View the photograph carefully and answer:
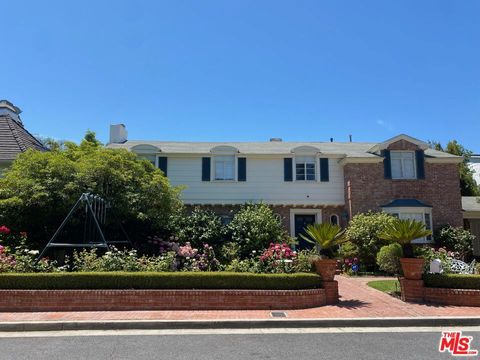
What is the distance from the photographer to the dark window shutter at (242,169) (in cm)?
2055

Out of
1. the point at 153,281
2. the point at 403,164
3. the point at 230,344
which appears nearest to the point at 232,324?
the point at 230,344

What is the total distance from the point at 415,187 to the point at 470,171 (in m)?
14.3

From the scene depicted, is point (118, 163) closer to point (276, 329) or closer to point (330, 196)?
point (276, 329)

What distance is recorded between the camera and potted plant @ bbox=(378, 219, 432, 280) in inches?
399

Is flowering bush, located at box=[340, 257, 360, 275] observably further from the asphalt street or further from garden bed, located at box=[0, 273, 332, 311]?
the asphalt street

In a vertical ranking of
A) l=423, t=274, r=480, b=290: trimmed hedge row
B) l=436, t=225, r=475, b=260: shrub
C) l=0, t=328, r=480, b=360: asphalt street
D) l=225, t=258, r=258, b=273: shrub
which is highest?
l=436, t=225, r=475, b=260: shrub

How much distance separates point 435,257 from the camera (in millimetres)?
11141

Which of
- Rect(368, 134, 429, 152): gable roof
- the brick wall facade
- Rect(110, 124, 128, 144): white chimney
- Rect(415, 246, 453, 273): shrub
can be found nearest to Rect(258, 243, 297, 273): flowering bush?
Rect(415, 246, 453, 273): shrub

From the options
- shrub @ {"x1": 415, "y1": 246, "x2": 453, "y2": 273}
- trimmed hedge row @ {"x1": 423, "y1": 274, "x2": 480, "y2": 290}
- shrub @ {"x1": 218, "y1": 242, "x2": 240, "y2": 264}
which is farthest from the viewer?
shrub @ {"x1": 218, "y1": 242, "x2": 240, "y2": 264}

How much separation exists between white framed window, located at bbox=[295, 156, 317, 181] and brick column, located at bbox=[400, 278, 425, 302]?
10.7m

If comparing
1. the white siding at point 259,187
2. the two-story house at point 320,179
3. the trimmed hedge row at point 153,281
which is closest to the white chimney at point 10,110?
the two-story house at point 320,179

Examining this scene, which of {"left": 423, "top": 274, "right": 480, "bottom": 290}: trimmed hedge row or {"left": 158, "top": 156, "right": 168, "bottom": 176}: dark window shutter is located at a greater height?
{"left": 158, "top": 156, "right": 168, "bottom": 176}: dark window shutter

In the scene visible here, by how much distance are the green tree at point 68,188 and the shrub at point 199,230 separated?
153 cm

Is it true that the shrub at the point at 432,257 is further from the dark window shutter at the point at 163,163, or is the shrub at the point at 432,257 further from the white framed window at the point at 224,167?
the dark window shutter at the point at 163,163
